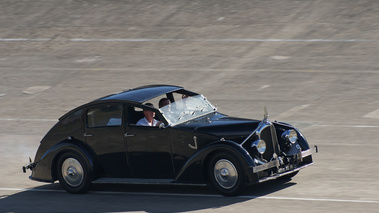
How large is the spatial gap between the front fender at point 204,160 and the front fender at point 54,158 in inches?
62.1

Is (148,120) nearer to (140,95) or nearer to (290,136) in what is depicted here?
(140,95)

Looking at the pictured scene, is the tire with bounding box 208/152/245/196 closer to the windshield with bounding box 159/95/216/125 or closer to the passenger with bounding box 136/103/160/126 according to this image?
the windshield with bounding box 159/95/216/125

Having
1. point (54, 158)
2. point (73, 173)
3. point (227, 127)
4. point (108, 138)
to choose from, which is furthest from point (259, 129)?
point (54, 158)

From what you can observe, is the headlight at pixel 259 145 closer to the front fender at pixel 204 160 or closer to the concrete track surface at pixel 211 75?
the front fender at pixel 204 160

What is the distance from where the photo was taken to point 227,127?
9.78 m

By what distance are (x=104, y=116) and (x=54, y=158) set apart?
1.08 m

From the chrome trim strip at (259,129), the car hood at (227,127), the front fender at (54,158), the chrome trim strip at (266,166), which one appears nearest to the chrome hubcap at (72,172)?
the front fender at (54,158)

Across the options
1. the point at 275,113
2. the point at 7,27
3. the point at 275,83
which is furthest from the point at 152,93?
the point at 7,27

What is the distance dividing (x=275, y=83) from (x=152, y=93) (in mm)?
9499

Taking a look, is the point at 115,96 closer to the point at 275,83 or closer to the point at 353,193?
→ the point at 353,193

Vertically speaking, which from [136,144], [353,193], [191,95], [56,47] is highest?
[56,47]

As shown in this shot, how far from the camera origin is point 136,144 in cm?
1021

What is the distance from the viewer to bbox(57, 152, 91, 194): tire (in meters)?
10.5

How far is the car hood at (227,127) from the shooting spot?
9648 mm
